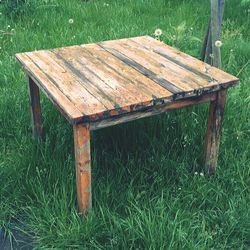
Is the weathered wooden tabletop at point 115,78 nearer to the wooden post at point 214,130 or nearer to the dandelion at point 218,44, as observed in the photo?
the wooden post at point 214,130

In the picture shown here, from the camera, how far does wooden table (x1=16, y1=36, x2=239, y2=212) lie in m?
2.33

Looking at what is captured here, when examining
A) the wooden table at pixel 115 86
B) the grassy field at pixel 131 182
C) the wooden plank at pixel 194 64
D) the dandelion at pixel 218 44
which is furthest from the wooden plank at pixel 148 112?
the dandelion at pixel 218 44

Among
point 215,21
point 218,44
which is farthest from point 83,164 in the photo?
point 215,21

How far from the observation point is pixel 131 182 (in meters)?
2.80

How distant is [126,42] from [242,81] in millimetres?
1176

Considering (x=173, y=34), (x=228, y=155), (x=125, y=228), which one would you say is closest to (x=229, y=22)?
(x=173, y=34)

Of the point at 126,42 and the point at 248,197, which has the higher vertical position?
the point at 126,42

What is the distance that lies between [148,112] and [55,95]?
488 millimetres

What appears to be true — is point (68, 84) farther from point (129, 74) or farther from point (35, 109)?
point (35, 109)

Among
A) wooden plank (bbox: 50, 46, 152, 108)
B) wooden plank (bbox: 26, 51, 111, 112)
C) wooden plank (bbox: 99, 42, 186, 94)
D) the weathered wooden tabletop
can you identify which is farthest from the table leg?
wooden plank (bbox: 26, 51, 111, 112)

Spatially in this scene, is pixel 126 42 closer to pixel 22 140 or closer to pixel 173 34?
pixel 22 140

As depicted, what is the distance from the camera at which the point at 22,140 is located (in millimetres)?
3225

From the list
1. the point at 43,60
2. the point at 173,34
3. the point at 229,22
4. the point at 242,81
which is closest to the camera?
the point at 43,60

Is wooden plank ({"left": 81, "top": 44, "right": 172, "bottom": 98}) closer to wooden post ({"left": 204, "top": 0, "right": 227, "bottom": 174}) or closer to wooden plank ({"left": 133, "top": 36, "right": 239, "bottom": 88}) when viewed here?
wooden plank ({"left": 133, "top": 36, "right": 239, "bottom": 88})
